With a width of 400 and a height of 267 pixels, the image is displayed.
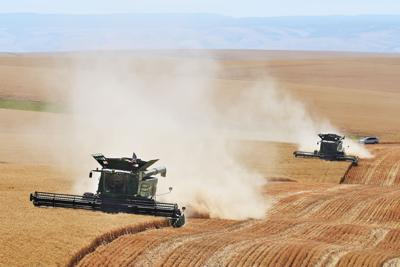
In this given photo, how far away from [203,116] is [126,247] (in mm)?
63096

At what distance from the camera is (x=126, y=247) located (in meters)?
27.7

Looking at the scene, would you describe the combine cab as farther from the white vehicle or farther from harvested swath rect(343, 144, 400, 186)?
the white vehicle

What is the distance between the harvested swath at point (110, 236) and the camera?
25.7 metres

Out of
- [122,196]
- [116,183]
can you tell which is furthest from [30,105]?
[122,196]

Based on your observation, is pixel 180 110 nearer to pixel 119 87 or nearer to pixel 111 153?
pixel 119 87

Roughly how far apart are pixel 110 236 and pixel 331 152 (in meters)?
38.9

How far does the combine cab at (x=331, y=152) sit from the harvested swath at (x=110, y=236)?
3397 centimetres

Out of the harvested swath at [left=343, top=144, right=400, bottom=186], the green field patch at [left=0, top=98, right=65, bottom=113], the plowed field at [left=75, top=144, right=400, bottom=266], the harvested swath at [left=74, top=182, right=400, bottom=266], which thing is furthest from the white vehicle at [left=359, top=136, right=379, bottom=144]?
the harvested swath at [left=74, top=182, right=400, bottom=266]

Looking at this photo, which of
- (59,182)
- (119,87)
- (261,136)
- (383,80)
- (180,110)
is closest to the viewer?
(59,182)

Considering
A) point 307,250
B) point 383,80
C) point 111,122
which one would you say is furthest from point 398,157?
point 383,80

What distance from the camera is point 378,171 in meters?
61.6

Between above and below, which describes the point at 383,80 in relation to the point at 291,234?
above

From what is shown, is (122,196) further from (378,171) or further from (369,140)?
(369,140)

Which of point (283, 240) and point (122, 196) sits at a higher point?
point (122, 196)
